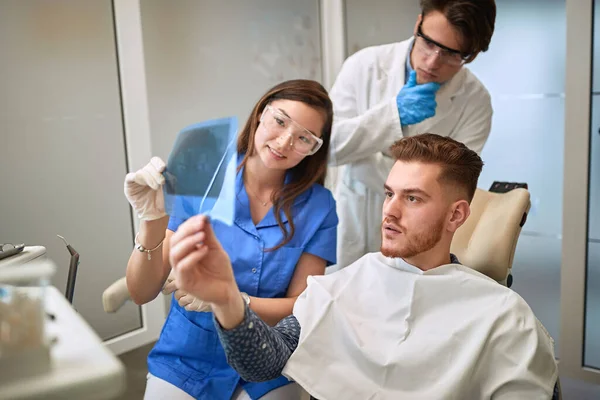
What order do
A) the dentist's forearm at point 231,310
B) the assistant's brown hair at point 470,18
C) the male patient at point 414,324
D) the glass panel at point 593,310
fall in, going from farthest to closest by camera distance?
the glass panel at point 593,310 → the assistant's brown hair at point 470,18 → the male patient at point 414,324 → the dentist's forearm at point 231,310

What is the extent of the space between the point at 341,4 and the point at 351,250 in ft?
5.64

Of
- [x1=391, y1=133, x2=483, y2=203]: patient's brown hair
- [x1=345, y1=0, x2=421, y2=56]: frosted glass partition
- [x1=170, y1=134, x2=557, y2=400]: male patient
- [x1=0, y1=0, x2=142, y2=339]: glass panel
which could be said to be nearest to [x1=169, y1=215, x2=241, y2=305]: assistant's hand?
[x1=170, y1=134, x2=557, y2=400]: male patient

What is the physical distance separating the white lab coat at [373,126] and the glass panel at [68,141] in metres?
0.98

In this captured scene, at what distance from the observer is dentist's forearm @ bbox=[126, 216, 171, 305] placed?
1.26 m

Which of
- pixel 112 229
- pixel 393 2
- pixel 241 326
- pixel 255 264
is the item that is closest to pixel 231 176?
pixel 241 326

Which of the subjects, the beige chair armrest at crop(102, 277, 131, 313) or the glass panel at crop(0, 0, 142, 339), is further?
the glass panel at crop(0, 0, 142, 339)

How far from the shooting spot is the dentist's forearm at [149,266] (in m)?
1.26

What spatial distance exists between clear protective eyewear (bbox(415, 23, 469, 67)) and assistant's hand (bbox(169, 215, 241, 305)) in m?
1.23

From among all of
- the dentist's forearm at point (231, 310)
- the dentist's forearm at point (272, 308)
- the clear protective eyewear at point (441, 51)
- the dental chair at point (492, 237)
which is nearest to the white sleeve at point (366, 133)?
the clear protective eyewear at point (441, 51)

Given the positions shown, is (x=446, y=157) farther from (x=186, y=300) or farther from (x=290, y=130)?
(x=186, y=300)

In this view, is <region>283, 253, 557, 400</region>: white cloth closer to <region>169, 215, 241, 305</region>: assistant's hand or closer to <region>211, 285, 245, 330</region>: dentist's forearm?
<region>211, 285, 245, 330</region>: dentist's forearm

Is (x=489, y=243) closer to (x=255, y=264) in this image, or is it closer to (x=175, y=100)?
(x=255, y=264)

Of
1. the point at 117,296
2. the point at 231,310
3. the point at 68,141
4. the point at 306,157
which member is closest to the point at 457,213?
the point at 306,157

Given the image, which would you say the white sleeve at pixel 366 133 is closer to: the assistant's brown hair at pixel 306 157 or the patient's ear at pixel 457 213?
the assistant's brown hair at pixel 306 157
